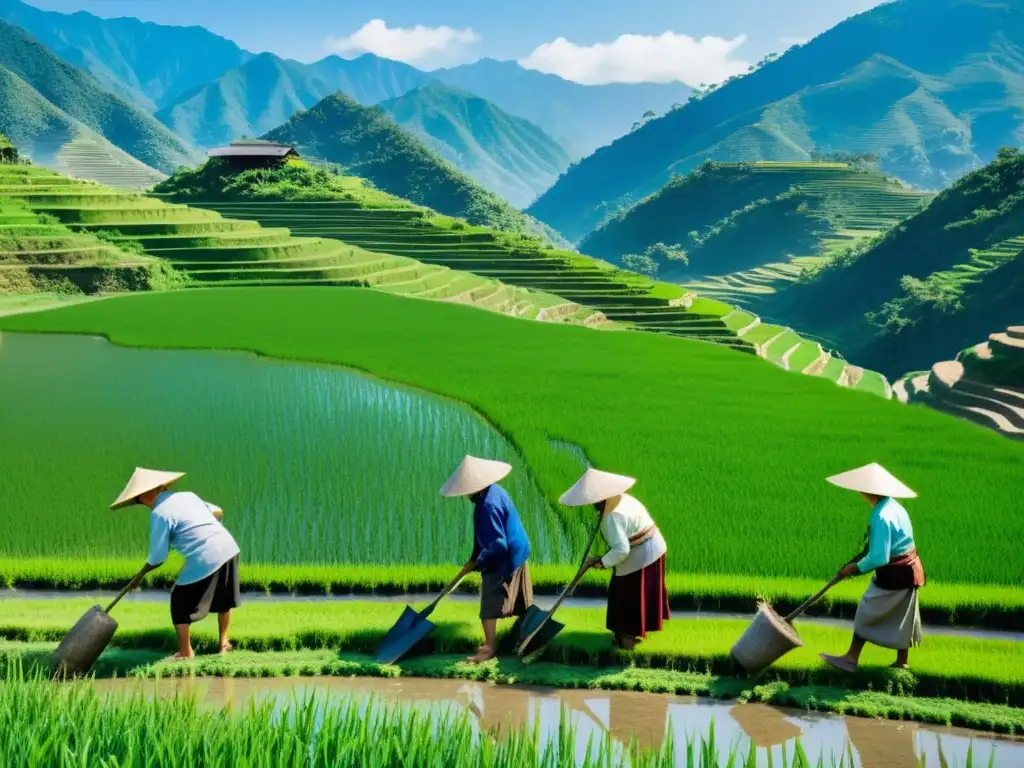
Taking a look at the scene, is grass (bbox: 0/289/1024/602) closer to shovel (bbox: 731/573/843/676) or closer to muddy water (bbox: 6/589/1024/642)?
muddy water (bbox: 6/589/1024/642)

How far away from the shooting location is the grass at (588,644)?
6250mm

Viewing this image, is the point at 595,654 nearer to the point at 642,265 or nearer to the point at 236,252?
the point at 236,252

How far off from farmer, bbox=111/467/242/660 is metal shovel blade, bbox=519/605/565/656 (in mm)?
1965

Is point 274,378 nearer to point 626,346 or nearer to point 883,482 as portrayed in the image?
point 626,346

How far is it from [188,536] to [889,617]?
4351mm

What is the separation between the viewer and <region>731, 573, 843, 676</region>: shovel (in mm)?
6133

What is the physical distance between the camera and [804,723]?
5.84 m

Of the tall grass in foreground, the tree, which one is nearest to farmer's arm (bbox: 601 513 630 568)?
the tall grass in foreground

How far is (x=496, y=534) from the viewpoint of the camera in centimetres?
666

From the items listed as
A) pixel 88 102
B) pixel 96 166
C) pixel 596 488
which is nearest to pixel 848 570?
pixel 596 488

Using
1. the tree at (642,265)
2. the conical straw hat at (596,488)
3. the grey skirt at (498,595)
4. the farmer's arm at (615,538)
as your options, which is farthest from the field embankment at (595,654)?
the tree at (642,265)

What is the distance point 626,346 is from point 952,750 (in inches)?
757

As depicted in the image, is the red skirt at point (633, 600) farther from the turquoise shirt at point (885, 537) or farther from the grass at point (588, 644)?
the turquoise shirt at point (885, 537)

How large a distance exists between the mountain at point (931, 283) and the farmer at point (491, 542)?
44.4m
